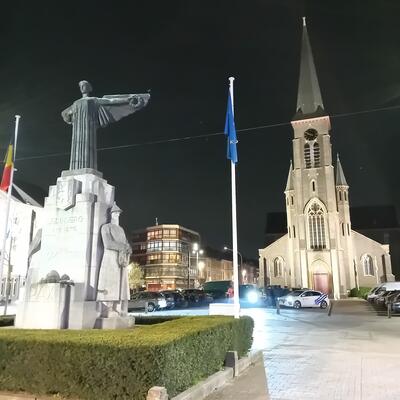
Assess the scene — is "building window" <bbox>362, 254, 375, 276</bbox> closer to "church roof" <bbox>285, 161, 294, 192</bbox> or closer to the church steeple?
"church roof" <bbox>285, 161, 294, 192</bbox>

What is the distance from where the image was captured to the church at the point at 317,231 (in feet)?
196

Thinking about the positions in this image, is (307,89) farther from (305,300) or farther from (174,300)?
(174,300)

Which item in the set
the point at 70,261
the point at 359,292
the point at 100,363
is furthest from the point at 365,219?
the point at 100,363

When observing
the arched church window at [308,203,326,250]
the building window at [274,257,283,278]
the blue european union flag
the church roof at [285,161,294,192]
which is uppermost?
the church roof at [285,161,294,192]

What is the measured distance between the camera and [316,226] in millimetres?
61625

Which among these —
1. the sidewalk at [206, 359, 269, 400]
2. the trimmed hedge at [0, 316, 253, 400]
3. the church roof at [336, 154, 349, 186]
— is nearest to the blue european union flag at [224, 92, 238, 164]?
the sidewalk at [206, 359, 269, 400]

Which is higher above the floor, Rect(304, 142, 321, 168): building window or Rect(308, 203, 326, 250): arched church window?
Rect(304, 142, 321, 168): building window

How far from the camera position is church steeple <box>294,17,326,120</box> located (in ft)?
221

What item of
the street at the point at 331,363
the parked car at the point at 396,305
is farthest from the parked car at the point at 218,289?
the street at the point at 331,363

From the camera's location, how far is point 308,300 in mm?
35781

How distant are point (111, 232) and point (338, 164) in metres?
61.2

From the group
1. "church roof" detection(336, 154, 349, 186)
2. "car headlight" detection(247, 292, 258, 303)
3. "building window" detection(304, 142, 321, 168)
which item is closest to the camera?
"car headlight" detection(247, 292, 258, 303)

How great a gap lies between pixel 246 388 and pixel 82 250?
5.11 m

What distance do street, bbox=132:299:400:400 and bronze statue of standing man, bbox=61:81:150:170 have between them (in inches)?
291
